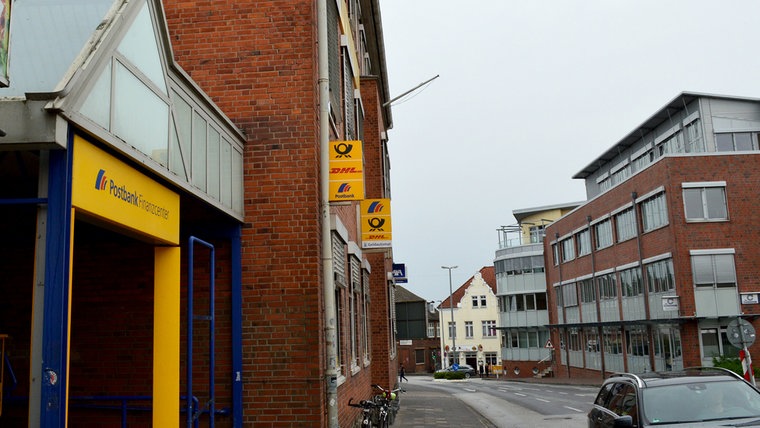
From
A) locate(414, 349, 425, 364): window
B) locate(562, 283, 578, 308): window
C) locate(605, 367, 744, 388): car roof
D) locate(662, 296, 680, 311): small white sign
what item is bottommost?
locate(414, 349, 425, 364): window

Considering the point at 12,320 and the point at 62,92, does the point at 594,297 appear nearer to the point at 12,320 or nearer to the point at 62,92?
the point at 12,320

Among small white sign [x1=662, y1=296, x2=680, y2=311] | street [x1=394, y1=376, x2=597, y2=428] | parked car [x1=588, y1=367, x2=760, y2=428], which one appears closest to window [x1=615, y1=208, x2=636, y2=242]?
Result: small white sign [x1=662, y1=296, x2=680, y2=311]

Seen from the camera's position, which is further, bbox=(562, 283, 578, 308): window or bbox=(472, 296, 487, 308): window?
bbox=(472, 296, 487, 308): window

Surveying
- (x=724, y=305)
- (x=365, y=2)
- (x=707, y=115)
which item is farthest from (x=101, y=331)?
(x=707, y=115)

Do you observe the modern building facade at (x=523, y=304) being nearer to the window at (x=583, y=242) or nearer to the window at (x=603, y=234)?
the window at (x=583, y=242)

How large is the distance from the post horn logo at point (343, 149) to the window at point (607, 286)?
32569 millimetres

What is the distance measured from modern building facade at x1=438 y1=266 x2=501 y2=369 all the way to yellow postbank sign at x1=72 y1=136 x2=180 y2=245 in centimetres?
7062

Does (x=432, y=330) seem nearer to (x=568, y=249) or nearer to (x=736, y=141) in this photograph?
(x=568, y=249)

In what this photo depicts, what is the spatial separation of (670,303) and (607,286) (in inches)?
402

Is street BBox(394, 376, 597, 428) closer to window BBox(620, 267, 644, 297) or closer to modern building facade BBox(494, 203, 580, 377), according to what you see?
window BBox(620, 267, 644, 297)

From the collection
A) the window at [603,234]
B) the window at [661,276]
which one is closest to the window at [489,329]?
the window at [603,234]

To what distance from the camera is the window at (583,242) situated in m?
44.4

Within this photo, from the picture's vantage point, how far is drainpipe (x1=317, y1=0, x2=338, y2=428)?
9617 mm

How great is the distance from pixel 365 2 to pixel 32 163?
1631 cm
